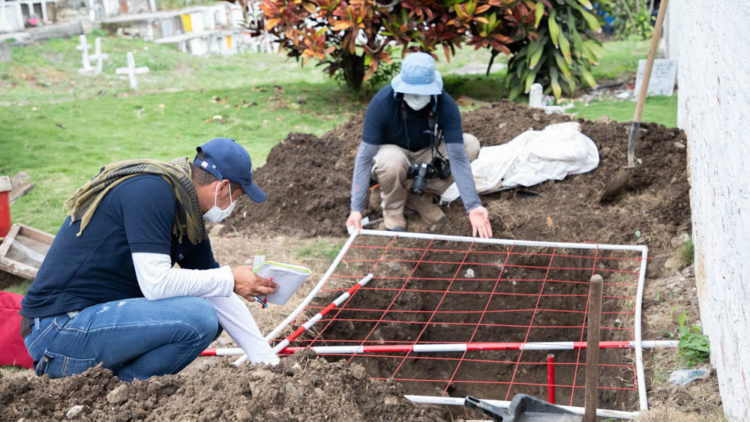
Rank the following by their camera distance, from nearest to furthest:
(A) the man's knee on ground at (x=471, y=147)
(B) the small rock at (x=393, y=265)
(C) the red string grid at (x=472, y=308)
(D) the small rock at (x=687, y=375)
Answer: (D) the small rock at (x=687, y=375) < (C) the red string grid at (x=472, y=308) < (B) the small rock at (x=393, y=265) < (A) the man's knee on ground at (x=471, y=147)

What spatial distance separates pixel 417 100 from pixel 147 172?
8.40 feet

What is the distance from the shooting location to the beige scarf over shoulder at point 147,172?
2.88 m

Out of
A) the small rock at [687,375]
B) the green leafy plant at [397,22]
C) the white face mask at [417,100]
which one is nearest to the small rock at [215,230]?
the white face mask at [417,100]

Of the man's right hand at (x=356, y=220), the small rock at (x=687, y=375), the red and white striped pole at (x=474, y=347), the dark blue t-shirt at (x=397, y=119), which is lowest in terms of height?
the red and white striped pole at (x=474, y=347)

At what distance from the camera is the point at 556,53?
30.9 ft

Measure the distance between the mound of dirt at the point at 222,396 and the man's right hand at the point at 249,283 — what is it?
0.44m

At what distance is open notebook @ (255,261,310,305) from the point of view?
3.17 m

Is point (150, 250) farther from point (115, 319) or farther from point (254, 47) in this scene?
point (254, 47)

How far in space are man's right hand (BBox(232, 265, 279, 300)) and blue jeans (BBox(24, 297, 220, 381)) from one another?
22 centimetres

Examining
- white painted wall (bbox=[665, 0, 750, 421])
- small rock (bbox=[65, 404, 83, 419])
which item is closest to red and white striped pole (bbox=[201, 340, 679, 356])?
white painted wall (bbox=[665, 0, 750, 421])

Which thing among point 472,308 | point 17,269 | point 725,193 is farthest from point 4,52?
point 725,193

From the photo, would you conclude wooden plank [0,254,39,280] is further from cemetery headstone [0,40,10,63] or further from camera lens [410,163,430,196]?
cemetery headstone [0,40,10,63]

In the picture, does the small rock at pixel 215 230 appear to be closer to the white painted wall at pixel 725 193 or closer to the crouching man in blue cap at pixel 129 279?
the crouching man in blue cap at pixel 129 279

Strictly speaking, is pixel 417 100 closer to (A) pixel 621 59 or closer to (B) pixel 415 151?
(B) pixel 415 151
